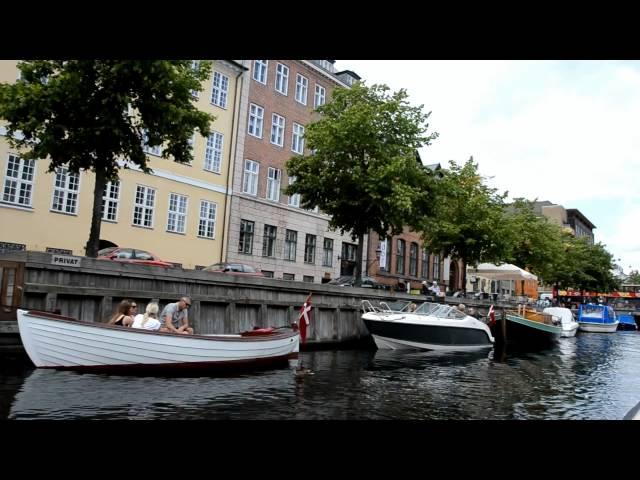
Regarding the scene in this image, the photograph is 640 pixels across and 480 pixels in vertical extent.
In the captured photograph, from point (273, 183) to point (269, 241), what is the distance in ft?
13.0

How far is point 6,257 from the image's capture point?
48.2ft

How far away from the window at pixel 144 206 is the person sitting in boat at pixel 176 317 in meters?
14.5

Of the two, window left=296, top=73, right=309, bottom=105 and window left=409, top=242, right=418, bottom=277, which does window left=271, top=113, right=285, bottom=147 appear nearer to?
window left=296, top=73, right=309, bottom=105

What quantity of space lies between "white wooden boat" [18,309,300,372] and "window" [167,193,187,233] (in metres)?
16.5

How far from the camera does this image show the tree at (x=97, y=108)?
650 inches

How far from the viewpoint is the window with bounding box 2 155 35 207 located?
77.4 feet

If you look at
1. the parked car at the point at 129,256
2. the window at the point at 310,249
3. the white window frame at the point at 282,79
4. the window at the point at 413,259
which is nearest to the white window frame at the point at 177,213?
the parked car at the point at 129,256

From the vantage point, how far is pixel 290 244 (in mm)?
37156

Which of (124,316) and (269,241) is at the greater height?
(269,241)

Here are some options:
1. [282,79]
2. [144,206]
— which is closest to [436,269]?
[282,79]

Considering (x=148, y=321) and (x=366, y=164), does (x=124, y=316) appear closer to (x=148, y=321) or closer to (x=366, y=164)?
(x=148, y=321)
